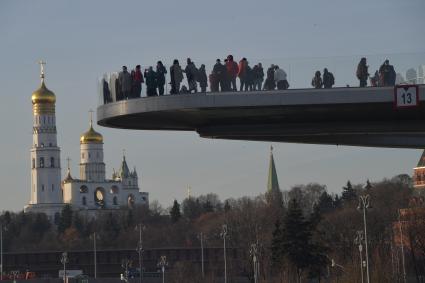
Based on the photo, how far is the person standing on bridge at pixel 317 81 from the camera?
36938 millimetres

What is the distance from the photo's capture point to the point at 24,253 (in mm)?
143375

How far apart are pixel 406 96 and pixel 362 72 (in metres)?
1.61

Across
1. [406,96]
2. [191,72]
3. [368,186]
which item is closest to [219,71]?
[191,72]

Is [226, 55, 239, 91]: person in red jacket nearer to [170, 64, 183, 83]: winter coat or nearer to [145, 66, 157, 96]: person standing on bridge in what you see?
[170, 64, 183, 83]: winter coat

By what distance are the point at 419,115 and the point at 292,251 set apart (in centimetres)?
3830

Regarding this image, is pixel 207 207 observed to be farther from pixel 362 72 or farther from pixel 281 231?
pixel 362 72

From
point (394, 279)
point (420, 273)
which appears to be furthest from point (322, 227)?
point (394, 279)

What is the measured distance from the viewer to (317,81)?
37.0m

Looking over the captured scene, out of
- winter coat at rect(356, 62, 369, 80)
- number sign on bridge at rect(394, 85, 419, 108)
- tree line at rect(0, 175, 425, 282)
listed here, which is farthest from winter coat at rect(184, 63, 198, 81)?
tree line at rect(0, 175, 425, 282)

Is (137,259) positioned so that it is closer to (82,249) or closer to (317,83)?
(82,249)

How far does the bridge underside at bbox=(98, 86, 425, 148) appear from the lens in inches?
1433

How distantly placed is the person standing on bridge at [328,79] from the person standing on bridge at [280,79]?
85 centimetres

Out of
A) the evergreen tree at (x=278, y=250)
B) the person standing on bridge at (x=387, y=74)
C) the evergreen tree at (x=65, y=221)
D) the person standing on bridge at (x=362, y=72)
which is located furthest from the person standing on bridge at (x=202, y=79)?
the evergreen tree at (x=65, y=221)

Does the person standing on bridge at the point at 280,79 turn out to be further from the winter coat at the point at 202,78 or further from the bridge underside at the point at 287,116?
the winter coat at the point at 202,78
